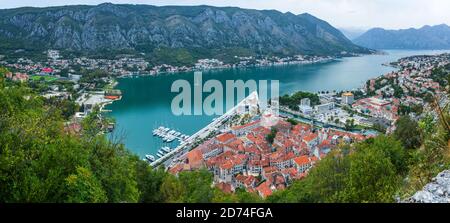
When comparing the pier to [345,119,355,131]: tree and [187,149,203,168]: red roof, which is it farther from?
[345,119,355,131]: tree

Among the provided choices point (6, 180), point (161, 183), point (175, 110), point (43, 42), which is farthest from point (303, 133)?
point (43, 42)

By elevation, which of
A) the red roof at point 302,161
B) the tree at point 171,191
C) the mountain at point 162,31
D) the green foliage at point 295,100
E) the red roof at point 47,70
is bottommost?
the red roof at point 302,161

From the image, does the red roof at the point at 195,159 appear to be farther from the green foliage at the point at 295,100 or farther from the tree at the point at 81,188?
the green foliage at the point at 295,100

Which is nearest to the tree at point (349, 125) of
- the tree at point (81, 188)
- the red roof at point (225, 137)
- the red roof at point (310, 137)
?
the red roof at point (310, 137)

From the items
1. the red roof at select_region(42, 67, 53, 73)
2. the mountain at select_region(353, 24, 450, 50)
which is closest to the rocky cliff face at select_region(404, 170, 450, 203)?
the red roof at select_region(42, 67, 53, 73)

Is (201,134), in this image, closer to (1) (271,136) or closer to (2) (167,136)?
(2) (167,136)
